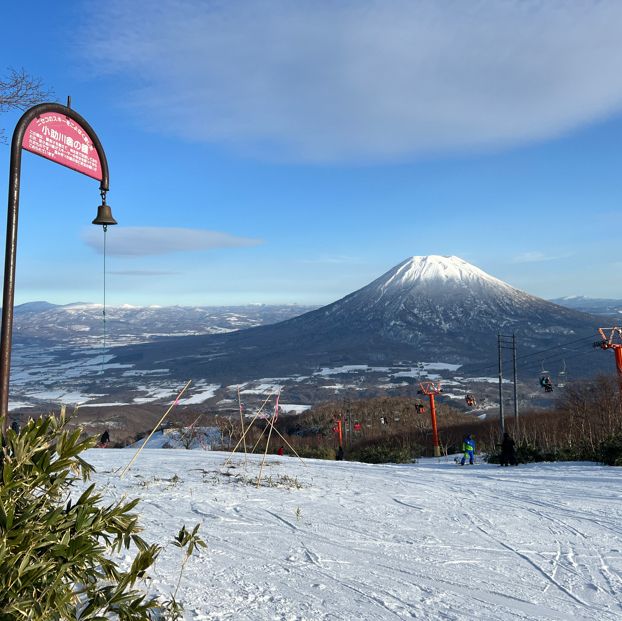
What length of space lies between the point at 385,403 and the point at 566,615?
80.3 metres

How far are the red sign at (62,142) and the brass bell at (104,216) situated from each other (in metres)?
0.43

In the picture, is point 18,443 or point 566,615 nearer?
point 18,443

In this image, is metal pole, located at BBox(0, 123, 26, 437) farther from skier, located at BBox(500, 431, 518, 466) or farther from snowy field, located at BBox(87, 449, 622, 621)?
skier, located at BBox(500, 431, 518, 466)

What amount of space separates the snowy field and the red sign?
3.47 metres

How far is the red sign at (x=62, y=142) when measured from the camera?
14.6ft

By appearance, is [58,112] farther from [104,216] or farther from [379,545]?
[379,545]

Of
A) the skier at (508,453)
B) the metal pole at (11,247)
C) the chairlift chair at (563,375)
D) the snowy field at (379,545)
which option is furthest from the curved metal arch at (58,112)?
the chairlift chair at (563,375)

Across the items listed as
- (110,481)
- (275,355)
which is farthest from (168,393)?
(110,481)

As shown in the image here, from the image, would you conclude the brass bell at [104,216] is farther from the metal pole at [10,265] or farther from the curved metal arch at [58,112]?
the metal pole at [10,265]

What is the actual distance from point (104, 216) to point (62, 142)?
85 centimetres

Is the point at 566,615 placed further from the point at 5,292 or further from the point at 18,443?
the point at 5,292

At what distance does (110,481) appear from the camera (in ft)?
28.7

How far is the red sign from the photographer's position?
14.6ft

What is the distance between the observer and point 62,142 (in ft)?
15.2
